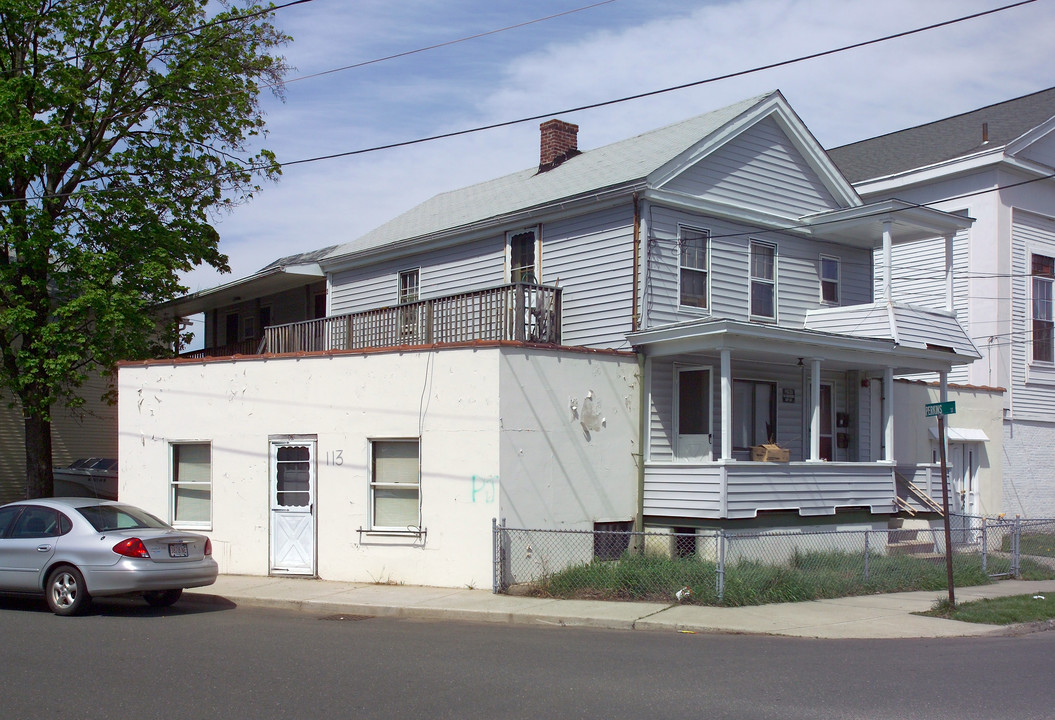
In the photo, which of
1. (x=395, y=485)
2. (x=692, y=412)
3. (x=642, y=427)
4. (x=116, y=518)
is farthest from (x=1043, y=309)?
(x=116, y=518)

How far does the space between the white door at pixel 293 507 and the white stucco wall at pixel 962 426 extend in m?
12.0

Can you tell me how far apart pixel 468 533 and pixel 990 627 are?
7156 millimetres

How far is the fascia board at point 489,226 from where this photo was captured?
17.9m

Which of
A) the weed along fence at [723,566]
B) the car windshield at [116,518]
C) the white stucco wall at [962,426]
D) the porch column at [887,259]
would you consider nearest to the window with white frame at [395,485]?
Result: the weed along fence at [723,566]

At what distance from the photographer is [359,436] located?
16.1 m

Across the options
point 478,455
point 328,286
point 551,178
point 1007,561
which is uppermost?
point 551,178

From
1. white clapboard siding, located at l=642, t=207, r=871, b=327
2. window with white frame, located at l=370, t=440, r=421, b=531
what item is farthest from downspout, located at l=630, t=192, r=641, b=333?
window with white frame, located at l=370, t=440, r=421, b=531

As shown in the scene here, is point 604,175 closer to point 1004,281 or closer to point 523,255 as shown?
point 523,255

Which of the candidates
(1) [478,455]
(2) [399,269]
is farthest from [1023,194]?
(1) [478,455]

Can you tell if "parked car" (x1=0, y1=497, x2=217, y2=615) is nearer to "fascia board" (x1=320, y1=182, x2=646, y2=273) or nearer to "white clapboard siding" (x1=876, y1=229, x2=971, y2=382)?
"fascia board" (x1=320, y1=182, x2=646, y2=273)

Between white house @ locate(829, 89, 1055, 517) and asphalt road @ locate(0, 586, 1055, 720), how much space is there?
13.4m

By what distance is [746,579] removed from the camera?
13555 millimetres

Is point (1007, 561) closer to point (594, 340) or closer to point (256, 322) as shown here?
point (594, 340)

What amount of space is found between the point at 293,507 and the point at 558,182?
8.65 metres
